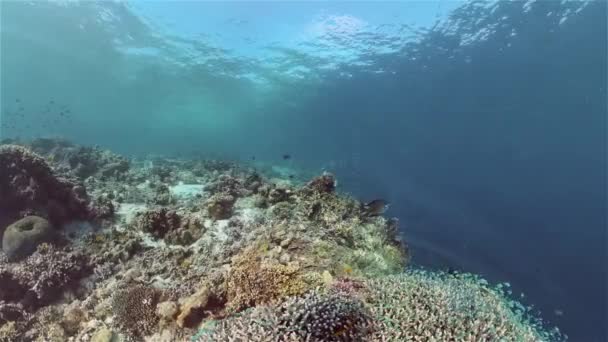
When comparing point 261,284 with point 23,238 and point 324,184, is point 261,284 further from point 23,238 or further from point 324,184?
point 23,238

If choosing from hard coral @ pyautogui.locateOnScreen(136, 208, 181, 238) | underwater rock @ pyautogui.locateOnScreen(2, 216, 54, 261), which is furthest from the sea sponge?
hard coral @ pyautogui.locateOnScreen(136, 208, 181, 238)

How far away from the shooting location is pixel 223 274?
7.28 metres

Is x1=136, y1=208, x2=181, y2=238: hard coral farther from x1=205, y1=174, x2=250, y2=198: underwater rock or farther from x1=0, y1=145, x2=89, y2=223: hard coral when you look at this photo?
x1=0, y1=145, x2=89, y2=223: hard coral

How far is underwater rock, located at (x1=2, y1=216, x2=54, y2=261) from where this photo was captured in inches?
375

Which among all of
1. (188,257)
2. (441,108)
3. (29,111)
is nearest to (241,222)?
(188,257)

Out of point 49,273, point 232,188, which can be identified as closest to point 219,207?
point 232,188

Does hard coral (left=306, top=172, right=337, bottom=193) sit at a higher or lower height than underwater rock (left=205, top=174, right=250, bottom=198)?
higher

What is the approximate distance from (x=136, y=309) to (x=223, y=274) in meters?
1.71

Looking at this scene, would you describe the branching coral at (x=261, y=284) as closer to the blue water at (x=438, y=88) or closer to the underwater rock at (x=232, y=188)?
the underwater rock at (x=232, y=188)

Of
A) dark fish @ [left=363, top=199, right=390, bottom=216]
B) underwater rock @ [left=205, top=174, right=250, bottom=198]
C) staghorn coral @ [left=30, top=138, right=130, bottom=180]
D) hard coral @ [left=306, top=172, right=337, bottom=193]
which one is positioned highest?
hard coral @ [left=306, top=172, right=337, bottom=193]

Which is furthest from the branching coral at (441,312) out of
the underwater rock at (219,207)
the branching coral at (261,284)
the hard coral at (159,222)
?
the hard coral at (159,222)

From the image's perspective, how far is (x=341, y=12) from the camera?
3300 cm

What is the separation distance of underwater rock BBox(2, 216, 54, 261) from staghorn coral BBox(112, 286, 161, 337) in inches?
151

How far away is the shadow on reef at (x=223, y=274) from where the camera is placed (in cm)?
533
